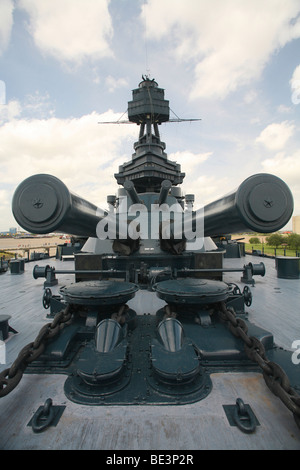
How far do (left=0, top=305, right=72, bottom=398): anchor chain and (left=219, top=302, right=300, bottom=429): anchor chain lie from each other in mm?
1515

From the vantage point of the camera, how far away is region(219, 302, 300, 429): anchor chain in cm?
135

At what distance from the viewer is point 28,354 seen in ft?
6.00

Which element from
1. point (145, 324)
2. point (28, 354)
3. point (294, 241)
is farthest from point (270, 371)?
point (294, 241)

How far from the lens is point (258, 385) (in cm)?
178

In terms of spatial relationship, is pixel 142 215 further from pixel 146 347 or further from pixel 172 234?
pixel 146 347

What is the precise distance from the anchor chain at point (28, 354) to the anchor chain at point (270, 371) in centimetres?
152

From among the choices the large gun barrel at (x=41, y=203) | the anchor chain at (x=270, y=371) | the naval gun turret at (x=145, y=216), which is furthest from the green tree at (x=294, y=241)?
the large gun barrel at (x=41, y=203)

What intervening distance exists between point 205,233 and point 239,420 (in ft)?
4.08

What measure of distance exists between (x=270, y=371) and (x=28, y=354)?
165 centimetres

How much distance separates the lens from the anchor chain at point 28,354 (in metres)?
1.57

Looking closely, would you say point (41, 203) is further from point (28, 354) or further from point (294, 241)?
point (294, 241)

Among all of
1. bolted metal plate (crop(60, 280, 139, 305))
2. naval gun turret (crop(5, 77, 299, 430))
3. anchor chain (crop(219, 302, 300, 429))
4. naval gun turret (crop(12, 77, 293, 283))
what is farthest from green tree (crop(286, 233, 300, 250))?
bolted metal plate (crop(60, 280, 139, 305))

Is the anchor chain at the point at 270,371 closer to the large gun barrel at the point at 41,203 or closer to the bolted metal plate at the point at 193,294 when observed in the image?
the bolted metal plate at the point at 193,294
